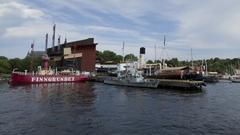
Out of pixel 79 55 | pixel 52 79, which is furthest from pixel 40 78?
pixel 79 55

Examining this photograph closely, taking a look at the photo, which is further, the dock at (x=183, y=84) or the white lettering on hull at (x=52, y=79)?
the white lettering on hull at (x=52, y=79)

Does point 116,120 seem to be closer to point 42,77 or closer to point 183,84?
point 183,84

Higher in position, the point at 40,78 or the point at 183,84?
the point at 40,78

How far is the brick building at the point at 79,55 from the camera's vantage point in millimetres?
160375

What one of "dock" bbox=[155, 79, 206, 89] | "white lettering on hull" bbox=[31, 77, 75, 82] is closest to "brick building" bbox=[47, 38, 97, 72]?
"white lettering on hull" bbox=[31, 77, 75, 82]

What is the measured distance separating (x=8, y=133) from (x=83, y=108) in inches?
662

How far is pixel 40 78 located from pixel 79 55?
54.3 metres

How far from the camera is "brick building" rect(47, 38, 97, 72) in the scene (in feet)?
526

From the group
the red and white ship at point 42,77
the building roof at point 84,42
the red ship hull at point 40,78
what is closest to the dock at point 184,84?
the red ship hull at point 40,78

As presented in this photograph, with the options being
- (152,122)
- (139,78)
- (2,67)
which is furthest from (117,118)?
(2,67)

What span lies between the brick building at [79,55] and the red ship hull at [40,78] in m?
38.0

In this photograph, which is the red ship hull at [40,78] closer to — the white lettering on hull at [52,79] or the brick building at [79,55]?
the white lettering on hull at [52,79]

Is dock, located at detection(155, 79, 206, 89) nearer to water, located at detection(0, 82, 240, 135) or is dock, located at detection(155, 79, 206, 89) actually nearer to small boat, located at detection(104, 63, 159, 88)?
small boat, located at detection(104, 63, 159, 88)

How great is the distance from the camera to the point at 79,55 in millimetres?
163000
